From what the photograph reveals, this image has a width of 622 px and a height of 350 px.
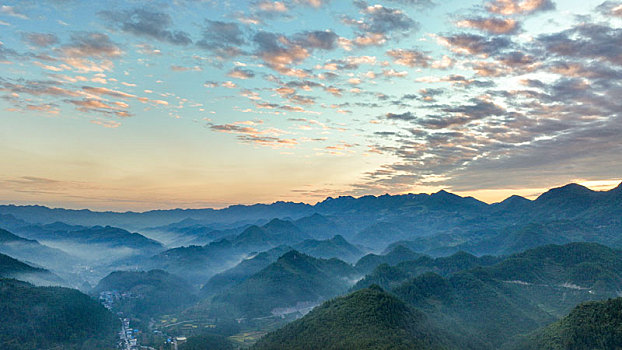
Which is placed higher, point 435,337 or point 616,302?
point 616,302

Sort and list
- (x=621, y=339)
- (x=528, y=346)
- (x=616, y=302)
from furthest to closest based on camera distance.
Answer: (x=528, y=346)
(x=616, y=302)
(x=621, y=339)

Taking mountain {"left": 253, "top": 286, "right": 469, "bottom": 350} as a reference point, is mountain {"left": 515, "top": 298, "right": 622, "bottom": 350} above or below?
above

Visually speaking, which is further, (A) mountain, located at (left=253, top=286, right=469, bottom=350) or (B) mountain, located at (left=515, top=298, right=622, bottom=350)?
(A) mountain, located at (left=253, top=286, right=469, bottom=350)

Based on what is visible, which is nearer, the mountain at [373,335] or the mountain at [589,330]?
the mountain at [589,330]

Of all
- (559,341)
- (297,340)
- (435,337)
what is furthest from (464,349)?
(297,340)

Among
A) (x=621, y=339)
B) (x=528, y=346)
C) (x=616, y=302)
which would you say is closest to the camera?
(x=621, y=339)

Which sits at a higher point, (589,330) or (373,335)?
(589,330)

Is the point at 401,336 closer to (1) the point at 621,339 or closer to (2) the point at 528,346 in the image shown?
(2) the point at 528,346

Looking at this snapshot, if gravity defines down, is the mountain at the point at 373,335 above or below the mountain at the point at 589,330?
below
